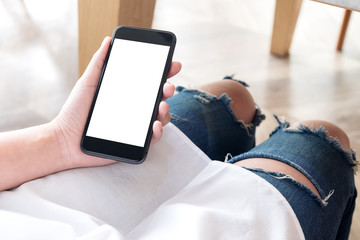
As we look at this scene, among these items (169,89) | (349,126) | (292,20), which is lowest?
(349,126)

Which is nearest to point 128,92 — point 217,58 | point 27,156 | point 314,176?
point 27,156

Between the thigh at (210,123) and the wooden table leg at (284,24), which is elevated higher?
the thigh at (210,123)

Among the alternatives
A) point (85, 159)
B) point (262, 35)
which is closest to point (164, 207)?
point (85, 159)

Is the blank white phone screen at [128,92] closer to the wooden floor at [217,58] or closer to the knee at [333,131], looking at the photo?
the knee at [333,131]

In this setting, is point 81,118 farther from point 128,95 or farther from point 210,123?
point 210,123

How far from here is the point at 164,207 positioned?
51 cm

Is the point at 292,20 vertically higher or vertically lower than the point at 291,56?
higher

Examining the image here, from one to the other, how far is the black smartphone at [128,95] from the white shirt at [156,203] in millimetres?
24

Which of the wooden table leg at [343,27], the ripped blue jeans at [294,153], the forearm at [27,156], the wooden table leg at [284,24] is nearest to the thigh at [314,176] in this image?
the ripped blue jeans at [294,153]

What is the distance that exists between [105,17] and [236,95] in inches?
16.8

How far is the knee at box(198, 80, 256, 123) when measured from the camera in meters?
0.77

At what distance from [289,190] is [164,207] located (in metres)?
0.15

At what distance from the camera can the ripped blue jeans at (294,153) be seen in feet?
1.87

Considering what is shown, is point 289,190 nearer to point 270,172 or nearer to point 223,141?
point 270,172
